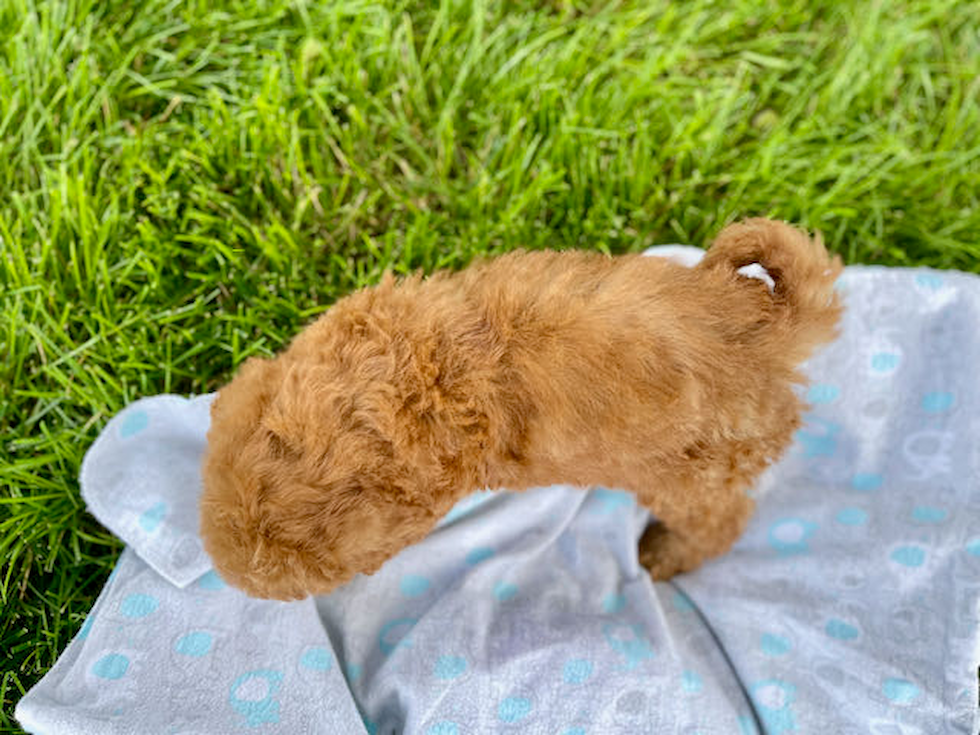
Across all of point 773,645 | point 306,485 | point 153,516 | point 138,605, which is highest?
point 306,485

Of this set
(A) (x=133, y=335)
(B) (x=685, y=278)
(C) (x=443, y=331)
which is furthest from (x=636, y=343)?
(A) (x=133, y=335)

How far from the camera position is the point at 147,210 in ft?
7.11

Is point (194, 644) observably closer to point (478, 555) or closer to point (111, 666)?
point (111, 666)

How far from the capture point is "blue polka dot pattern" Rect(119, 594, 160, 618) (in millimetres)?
1754

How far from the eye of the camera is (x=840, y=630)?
192 centimetres

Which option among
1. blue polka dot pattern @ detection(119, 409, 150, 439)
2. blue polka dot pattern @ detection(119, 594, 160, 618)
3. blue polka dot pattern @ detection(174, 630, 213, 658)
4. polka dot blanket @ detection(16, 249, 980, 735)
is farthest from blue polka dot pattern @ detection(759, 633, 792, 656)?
blue polka dot pattern @ detection(119, 409, 150, 439)

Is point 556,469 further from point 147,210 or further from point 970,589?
point 147,210

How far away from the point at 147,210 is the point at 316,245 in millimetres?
425

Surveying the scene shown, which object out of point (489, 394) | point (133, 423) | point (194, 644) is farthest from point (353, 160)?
point (194, 644)

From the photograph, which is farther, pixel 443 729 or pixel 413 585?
pixel 413 585

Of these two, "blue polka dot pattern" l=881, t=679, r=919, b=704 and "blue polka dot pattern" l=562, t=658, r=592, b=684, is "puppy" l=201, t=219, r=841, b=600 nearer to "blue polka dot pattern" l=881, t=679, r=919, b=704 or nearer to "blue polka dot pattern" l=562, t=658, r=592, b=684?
"blue polka dot pattern" l=562, t=658, r=592, b=684

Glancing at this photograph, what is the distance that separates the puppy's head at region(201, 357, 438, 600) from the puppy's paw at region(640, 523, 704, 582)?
81cm

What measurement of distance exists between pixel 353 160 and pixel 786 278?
1.26 metres

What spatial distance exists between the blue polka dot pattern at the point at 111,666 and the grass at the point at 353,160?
19 cm
